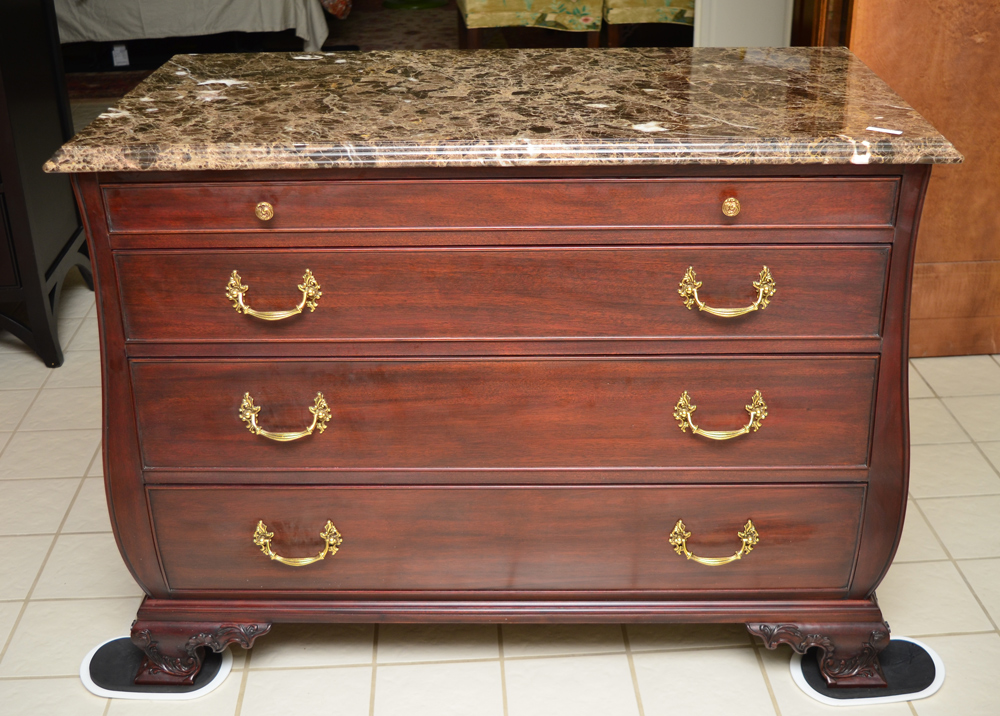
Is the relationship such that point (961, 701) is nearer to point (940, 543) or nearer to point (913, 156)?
point (940, 543)

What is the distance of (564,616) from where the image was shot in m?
1.76

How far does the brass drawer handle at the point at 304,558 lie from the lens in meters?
1.68

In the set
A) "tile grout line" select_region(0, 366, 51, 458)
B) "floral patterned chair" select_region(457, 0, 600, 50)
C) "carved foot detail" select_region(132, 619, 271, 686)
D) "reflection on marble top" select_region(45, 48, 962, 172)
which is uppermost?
"reflection on marble top" select_region(45, 48, 962, 172)

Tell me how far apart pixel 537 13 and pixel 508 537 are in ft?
11.6

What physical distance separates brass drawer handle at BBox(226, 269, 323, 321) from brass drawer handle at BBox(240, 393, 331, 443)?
5.9 inches

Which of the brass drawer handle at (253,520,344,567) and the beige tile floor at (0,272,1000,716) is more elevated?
the brass drawer handle at (253,520,344,567)

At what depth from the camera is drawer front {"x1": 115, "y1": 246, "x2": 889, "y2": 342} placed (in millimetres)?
1486

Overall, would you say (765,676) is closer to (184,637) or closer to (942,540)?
(942,540)

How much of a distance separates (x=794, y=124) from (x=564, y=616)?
0.90 m

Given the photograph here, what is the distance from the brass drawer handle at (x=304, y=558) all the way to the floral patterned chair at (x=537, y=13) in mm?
3461

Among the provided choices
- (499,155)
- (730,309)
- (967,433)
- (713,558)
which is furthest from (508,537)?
(967,433)

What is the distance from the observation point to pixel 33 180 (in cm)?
284

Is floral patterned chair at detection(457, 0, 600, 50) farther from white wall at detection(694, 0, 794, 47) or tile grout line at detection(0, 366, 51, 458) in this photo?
tile grout line at detection(0, 366, 51, 458)

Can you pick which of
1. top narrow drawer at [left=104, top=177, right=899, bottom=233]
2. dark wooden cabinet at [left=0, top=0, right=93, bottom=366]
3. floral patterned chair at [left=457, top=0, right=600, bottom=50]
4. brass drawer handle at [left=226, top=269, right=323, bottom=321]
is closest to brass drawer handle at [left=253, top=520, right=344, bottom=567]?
brass drawer handle at [left=226, top=269, right=323, bottom=321]
